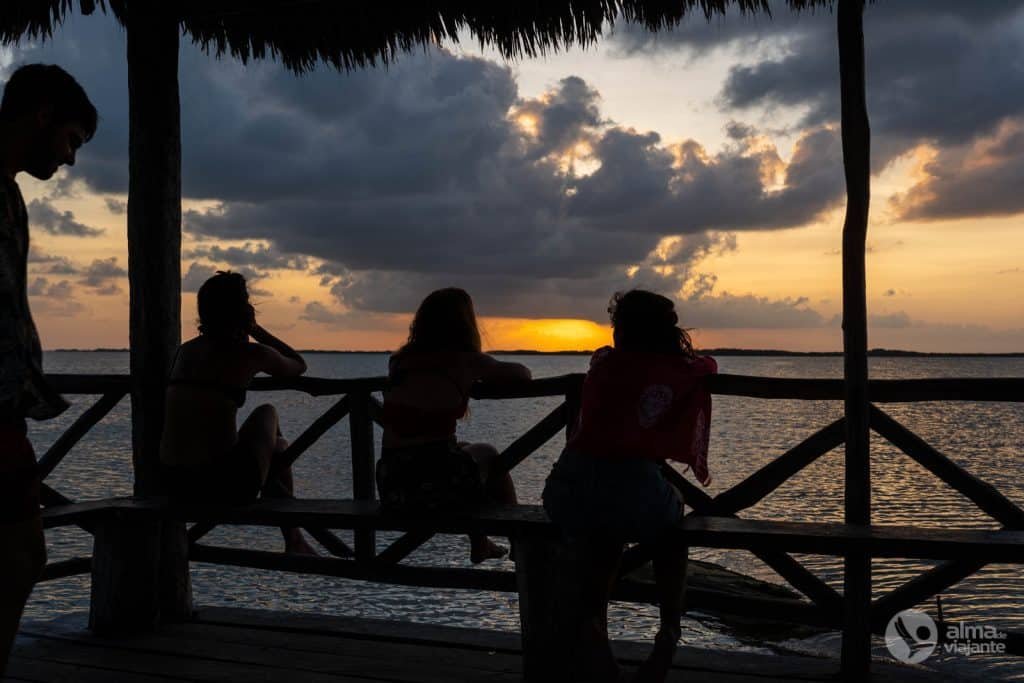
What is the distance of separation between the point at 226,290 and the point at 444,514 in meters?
1.38

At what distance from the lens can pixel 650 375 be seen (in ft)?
12.1

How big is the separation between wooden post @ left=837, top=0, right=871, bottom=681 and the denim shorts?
870mm

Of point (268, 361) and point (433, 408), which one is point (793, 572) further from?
point (268, 361)

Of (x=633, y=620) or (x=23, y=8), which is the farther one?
(x=633, y=620)

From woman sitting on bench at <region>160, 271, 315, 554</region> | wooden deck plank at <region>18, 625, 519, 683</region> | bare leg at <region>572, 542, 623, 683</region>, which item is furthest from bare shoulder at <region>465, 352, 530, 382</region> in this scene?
wooden deck plank at <region>18, 625, 519, 683</region>

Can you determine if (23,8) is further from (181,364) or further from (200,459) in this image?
(200,459)

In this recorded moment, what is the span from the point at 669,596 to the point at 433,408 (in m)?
1.21

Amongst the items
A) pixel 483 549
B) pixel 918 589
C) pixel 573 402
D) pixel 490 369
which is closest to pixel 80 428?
pixel 483 549

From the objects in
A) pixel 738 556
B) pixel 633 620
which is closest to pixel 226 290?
pixel 633 620

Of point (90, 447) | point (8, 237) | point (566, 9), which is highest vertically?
point (566, 9)

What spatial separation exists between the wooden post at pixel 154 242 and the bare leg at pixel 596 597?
7.49 feet

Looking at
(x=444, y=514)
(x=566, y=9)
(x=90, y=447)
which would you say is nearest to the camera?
(x=444, y=514)

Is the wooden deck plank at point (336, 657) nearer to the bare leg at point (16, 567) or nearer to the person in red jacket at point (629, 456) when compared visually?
the person in red jacket at point (629, 456)

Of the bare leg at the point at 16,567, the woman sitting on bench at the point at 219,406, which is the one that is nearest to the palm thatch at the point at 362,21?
the woman sitting on bench at the point at 219,406
